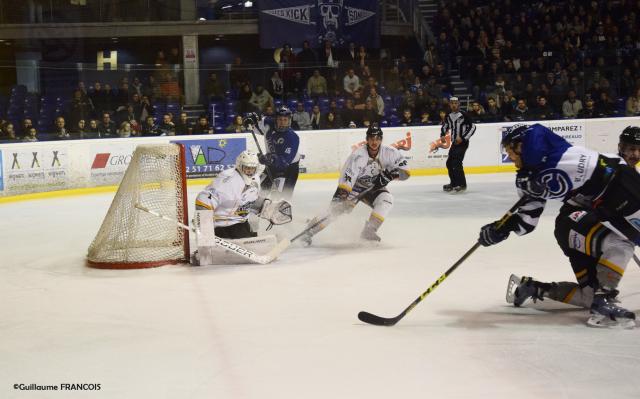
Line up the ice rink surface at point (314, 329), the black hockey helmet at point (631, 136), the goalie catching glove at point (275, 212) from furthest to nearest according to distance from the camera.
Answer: the goalie catching glove at point (275, 212) < the black hockey helmet at point (631, 136) < the ice rink surface at point (314, 329)

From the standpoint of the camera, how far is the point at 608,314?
389cm

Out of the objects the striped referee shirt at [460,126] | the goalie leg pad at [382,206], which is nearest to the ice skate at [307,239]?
the goalie leg pad at [382,206]

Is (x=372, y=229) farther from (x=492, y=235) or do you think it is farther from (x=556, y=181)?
(x=556, y=181)

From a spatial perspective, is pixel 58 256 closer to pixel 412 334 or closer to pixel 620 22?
pixel 412 334

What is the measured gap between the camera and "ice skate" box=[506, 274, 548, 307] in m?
4.29

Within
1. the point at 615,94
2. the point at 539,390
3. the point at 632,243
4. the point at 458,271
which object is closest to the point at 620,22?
the point at 615,94

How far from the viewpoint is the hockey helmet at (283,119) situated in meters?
7.69

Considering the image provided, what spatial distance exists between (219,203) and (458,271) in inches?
73.7

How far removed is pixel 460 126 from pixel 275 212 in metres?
5.05

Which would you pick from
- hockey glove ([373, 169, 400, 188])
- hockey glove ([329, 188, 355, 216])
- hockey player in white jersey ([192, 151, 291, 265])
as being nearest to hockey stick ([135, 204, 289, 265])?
hockey player in white jersey ([192, 151, 291, 265])

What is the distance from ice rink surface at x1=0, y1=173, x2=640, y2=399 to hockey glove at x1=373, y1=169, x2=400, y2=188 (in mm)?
492

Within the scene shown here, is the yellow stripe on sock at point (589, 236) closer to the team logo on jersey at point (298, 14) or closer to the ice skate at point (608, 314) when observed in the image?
the ice skate at point (608, 314)

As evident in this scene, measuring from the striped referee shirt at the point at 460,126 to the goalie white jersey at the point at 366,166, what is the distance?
13.5 feet

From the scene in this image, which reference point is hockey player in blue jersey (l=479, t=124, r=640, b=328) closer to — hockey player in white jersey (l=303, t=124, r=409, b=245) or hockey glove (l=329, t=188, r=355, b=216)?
hockey player in white jersey (l=303, t=124, r=409, b=245)
